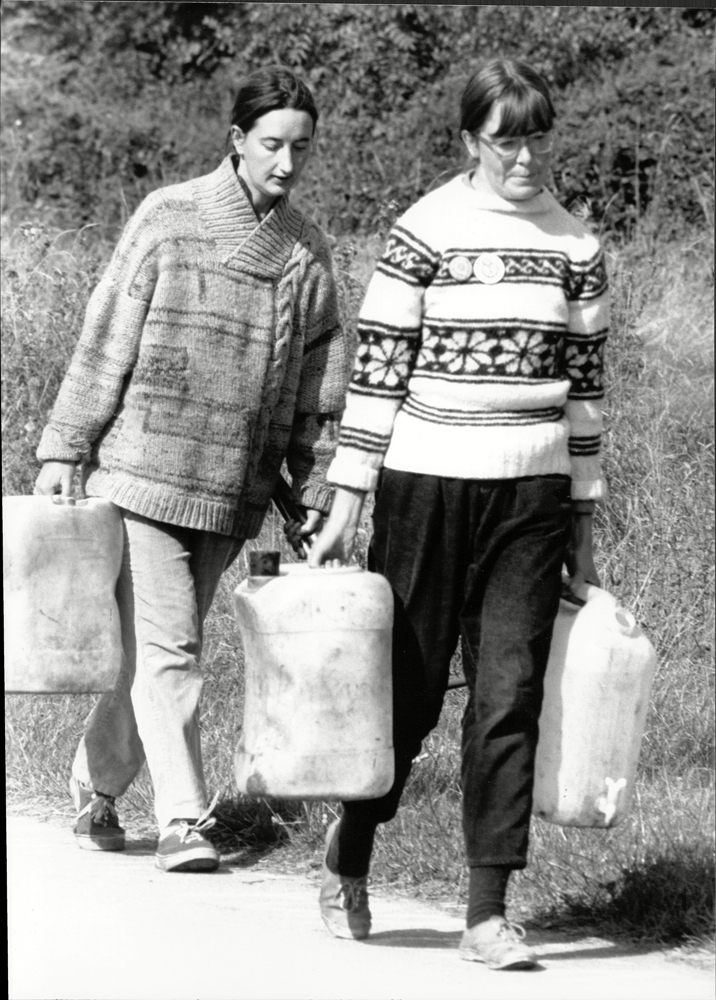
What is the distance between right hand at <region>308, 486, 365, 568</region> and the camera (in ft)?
9.84

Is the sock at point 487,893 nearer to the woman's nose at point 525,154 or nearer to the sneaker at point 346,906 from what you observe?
the sneaker at point 346,906

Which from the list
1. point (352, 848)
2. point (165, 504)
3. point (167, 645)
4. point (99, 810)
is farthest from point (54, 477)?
point (352, 848)

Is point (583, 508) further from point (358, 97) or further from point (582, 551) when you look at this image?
point (358, 97)

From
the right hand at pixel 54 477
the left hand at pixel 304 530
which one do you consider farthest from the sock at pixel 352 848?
the right hand at pixel 54 477

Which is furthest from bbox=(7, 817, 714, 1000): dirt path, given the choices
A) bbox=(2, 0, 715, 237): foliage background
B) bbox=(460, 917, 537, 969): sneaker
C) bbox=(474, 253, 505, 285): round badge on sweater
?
bbox=(2, 0, 715, 237): foliage background

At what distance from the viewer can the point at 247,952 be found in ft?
10.2

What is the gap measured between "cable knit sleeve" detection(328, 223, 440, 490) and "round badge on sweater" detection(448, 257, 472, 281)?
0.12 feet

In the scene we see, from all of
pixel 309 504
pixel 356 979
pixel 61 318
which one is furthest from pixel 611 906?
pixel 61 318

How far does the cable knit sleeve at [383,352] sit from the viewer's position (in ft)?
9.66

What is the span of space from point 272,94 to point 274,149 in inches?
4.9

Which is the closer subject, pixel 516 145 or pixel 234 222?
pixel 516 145

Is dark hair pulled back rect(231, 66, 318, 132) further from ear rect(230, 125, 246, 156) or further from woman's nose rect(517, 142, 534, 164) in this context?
woman's nose rect(517, 142, 534, 164)

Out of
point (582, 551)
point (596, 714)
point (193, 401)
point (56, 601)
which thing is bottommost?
point (596, 714)

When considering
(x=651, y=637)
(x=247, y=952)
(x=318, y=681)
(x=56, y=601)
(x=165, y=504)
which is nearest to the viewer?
(x=318, y=681)
